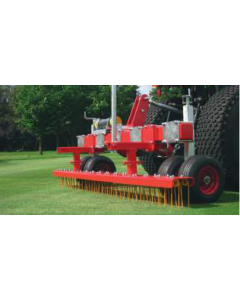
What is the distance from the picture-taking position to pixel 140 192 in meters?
6.25

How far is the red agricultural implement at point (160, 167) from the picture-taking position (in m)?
5.45

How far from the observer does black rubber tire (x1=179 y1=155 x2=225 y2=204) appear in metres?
5.40

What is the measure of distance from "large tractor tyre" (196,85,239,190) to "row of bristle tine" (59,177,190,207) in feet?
2.68

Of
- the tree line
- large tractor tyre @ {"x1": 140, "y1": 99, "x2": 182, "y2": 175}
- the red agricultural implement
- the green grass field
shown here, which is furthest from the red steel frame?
the tree line

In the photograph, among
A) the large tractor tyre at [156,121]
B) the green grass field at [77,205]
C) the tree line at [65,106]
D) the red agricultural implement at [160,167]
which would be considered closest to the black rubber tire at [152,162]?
the large tractor tyre at [156,121]

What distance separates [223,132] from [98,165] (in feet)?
9.17

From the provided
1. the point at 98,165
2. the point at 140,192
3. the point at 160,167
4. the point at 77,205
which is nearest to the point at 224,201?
the point at 160,167

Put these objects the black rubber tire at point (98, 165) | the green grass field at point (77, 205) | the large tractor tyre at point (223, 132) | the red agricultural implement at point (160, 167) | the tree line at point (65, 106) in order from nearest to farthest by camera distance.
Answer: the green grass field at point (77, 205) → the red agricultural implement at point (160, 167) → the large tractor tyre at point (223, 132) → the black rubber tire at point (98, 165) → the tree line at point (65, 106)

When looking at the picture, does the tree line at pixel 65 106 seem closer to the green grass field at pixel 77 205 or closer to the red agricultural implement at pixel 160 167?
the red agricultural implement at pixel 160 167

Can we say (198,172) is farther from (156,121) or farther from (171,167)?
(156,121)

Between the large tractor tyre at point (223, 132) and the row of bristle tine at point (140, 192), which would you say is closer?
the row of bristle tine at point (140, 192)

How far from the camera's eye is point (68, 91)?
78.7 feet

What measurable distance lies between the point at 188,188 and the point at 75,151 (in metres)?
3.19

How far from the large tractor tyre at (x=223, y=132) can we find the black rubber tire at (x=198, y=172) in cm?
45
